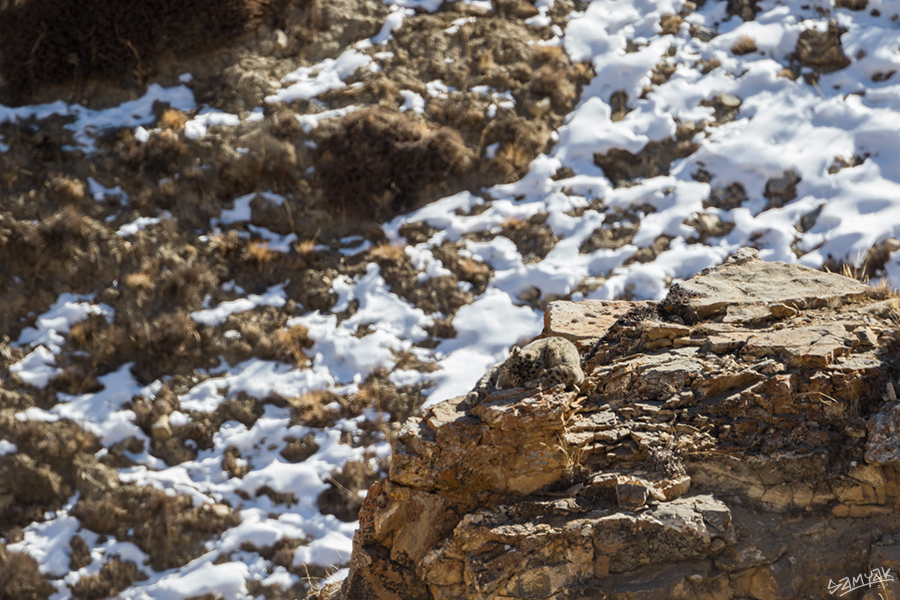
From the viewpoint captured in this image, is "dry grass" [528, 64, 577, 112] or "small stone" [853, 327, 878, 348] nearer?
"small stone" [853, 327, 878, 348]

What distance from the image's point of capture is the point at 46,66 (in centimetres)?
1480

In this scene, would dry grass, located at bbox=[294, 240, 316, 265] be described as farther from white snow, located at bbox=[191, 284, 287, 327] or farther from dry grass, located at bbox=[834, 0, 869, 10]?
dry grass, located at bbox=[834, 0, 869, 10]

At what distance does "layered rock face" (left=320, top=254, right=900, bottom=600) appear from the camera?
175 inches

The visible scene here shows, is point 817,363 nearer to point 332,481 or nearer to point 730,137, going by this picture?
point 332,481

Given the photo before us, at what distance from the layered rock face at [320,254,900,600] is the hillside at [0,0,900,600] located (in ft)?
14.0

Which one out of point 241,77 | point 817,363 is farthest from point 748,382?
point 241,77

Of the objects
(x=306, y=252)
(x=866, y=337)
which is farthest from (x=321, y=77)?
(x=866, y=337)

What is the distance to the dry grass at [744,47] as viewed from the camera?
14.9 metres

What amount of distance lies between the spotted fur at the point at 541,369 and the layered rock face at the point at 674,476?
145mm

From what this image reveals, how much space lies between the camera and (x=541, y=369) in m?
5.64

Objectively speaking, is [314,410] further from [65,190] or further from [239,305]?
[65,190]

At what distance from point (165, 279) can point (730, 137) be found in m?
11.2

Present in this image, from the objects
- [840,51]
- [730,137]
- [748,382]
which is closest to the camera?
[748,382]

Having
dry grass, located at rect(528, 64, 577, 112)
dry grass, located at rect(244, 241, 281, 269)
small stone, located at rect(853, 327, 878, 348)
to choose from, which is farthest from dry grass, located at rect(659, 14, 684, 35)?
small stone, located at rect(853, 327, 878, 348)
